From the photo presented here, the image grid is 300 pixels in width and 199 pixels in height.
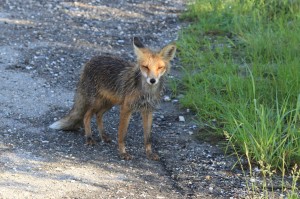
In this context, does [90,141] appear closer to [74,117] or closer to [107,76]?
[74,117]

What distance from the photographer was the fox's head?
5.96 metres

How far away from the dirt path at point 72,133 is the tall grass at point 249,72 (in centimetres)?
35

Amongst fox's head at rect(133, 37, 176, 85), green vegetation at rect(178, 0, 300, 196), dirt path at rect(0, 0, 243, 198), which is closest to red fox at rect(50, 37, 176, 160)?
fox's head at rect(133, 37, 176, 85)

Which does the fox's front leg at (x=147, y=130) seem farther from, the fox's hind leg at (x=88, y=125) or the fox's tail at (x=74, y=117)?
the fox's tail at (x=74, y=117)

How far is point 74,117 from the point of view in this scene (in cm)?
671

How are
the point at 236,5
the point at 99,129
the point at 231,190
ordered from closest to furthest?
the point at 231,190
the point at 99,129
the point at 236,5

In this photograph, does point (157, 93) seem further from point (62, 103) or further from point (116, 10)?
point (116, 10)

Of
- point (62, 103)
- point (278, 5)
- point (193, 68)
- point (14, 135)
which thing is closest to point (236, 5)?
point (278, 5)

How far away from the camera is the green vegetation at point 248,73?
594 centimetres

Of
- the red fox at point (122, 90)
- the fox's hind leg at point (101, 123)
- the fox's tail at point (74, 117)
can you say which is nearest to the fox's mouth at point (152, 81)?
the red fox at point (122, 90)

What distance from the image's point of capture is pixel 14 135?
649 cm

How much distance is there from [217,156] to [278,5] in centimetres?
468

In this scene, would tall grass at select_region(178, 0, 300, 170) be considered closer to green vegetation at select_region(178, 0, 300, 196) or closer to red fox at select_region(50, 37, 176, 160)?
green vegetation at select_region(178, 0, 300, 196)

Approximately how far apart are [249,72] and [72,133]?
2302mm
